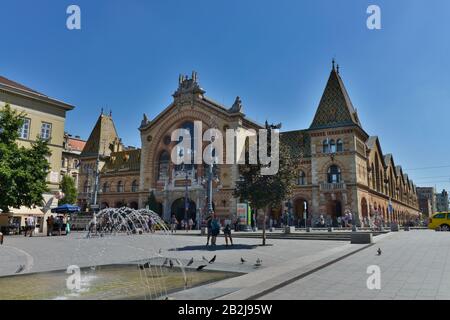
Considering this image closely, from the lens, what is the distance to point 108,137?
7262 centimetres

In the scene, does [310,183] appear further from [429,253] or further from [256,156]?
[429,253]

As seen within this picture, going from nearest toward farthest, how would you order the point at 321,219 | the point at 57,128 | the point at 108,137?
the point at 57,128 < the point at 321,219 < the point at 108,137

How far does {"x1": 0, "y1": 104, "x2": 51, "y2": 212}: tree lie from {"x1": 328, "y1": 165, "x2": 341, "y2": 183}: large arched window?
31.4 metres

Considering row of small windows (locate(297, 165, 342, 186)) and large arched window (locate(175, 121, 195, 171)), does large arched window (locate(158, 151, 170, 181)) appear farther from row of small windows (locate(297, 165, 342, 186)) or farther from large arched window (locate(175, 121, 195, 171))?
row of small windows (locate(297, 165, 342, 186))

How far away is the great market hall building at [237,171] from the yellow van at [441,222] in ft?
25.2

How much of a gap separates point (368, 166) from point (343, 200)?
1077 centimetres

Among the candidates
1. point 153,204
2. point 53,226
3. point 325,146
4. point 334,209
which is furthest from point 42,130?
point 334,209

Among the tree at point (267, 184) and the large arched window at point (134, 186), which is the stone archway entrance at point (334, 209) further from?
the large arched window at point (134, 186)

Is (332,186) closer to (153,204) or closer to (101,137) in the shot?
(153,204)

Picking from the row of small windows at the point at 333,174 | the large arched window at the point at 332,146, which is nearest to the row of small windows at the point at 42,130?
the row of small windows at the point at 333,174

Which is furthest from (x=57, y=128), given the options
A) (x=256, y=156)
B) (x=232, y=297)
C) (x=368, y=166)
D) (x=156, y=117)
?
(x=368, y=166)

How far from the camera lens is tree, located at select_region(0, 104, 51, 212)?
26266 millimetres

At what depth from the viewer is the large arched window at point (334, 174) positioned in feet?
145

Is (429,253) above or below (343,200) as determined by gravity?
below
